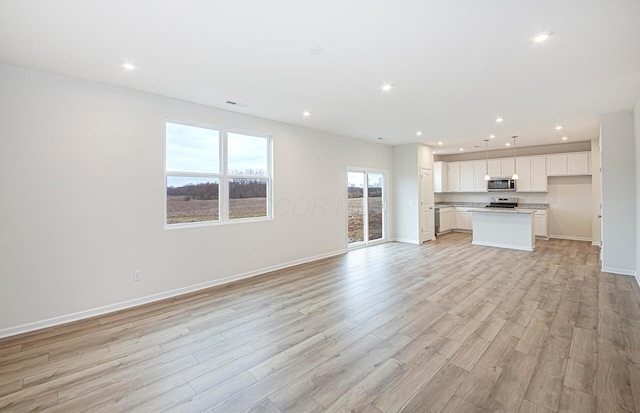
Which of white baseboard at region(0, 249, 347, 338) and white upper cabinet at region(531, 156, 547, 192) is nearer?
white baseboard at region(0, 249, 347, 338)

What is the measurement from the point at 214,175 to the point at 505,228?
6.94 m

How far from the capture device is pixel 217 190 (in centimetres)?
455

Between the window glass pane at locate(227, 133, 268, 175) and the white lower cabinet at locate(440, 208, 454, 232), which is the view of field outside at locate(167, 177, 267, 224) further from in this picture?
the white lower cabinet at locate(440, 208, 454, 232)

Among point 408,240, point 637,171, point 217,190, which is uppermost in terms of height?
point 637,171

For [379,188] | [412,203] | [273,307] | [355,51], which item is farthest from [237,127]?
[412,203]

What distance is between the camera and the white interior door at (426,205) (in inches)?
311

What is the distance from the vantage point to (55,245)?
3148 millimetres

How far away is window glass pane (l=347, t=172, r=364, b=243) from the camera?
7.00 metres

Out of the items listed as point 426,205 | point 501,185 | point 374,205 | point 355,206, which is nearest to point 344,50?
point 355,206

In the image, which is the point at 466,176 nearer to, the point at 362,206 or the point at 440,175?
the point at 440,175

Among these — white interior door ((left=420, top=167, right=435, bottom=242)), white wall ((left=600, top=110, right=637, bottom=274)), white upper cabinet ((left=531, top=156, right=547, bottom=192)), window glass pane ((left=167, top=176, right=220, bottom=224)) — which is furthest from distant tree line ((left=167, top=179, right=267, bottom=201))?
white upper cabinet ((left=531, top=156, right=547, bottom=192))

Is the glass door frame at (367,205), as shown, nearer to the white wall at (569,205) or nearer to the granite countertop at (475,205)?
the granite countertop at (475,205)

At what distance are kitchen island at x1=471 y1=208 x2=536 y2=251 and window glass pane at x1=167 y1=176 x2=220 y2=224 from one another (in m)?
6.51

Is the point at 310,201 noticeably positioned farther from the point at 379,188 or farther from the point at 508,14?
the point at 508,14
